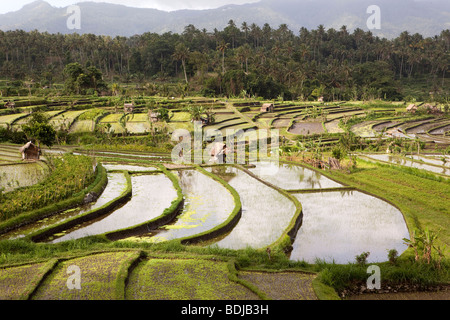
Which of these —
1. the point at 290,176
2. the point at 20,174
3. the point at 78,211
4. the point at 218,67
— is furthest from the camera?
the point at 218,67

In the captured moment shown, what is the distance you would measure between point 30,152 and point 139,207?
11672 mm

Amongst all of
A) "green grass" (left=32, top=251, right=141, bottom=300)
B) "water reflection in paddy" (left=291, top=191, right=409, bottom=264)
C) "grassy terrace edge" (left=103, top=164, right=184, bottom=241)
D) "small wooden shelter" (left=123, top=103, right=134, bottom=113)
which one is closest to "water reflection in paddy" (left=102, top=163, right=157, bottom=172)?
"grassy terrace edge" (left=103, top=164, right=184, bottom=241)

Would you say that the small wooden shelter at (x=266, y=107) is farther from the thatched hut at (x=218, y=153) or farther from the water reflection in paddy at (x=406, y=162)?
the thatched hut at (x=218, y=153)

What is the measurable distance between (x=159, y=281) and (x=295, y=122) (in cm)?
3773

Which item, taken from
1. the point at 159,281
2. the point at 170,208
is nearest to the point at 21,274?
the point at 159,281

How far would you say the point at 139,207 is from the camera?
17062mm

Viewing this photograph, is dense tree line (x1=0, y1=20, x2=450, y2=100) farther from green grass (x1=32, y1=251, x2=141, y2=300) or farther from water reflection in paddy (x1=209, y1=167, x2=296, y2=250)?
green grass (x1=32, y1=251, x2=141, y2=300)

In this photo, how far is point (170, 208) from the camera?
1606 centimetres

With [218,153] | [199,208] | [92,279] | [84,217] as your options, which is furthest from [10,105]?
[92,279]

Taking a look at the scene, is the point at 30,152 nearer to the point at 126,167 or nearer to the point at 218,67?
the point at 126,167

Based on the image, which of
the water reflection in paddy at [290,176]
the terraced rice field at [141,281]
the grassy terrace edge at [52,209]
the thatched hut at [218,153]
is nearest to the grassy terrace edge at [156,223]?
the terraced rice field at [141,281]

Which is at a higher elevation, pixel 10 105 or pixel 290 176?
pixel 10 105

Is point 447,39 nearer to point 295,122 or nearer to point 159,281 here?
point 295,122
